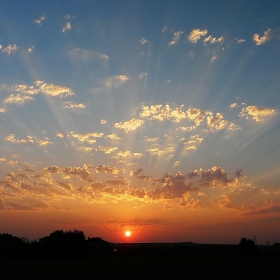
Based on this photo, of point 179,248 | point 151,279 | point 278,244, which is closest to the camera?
point 151,279

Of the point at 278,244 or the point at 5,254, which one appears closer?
the point at 5,254

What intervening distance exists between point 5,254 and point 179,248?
65678 mm

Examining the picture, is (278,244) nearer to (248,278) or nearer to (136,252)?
(136,252)

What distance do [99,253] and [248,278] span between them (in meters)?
74.4

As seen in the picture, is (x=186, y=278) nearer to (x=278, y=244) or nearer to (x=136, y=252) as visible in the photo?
(x=136, y=252)

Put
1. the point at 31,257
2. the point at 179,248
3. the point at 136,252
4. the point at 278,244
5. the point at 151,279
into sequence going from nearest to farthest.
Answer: the point at 151,279
the point at 31,257
the point at 136,252
the point at 179,248
the point at 278,244

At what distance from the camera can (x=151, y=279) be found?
38.6 metres

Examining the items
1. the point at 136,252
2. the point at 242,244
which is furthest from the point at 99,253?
the point at 242,244

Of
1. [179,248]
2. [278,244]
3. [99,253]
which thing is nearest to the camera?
[99,253]

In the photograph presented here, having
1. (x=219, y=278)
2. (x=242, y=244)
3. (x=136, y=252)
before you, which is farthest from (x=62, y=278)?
(x=242, y=244)

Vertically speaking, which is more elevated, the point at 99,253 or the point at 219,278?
the point at 99,253

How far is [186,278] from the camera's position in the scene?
131ft

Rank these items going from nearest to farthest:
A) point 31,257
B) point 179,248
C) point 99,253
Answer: point 31,257 < point 99,253 < point 179,248

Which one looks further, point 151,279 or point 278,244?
point 278,244
